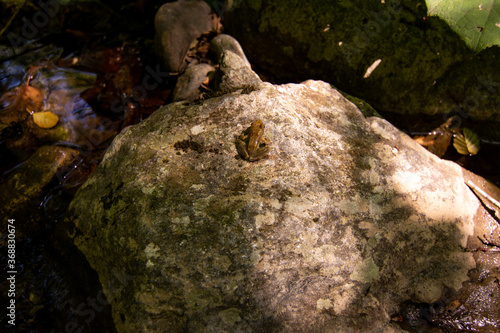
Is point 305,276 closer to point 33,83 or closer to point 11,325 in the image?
point 11,325

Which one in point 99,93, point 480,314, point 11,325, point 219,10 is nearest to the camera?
point 480,314

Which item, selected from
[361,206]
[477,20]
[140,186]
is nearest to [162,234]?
[140,186]

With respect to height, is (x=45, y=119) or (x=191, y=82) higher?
(x=191, y=82)

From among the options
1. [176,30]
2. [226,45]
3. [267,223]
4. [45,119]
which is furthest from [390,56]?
[45,119]

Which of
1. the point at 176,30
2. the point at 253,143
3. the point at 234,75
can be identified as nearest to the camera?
the point at 253,143

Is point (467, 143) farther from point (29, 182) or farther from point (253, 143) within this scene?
point (29, 182)

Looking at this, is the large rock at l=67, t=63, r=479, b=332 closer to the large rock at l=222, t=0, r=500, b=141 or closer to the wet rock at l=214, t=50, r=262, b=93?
the wet rock at l=214, t=50, r=262, b=93

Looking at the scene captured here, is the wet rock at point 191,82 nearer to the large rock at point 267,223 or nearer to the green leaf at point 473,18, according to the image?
the large rock at point 267,223

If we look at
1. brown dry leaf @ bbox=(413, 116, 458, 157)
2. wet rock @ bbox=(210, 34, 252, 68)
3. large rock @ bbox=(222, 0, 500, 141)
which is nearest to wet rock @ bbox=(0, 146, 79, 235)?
wet rock @ bbox=(210, 34, 252, 68)
